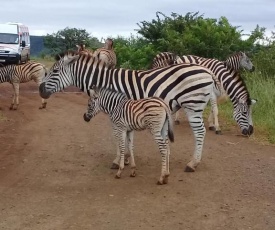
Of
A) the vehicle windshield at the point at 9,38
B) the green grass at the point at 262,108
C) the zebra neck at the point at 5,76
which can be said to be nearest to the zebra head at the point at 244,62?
the green grass at the point at 262,108

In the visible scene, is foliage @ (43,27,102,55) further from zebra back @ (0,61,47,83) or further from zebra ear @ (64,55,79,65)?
zebra ear @ (64,55,79,65)

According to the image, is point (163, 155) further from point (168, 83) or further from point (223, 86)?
point (223, 86)

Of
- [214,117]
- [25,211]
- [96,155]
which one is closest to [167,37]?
[214,117]

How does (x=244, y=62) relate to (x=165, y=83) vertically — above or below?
above

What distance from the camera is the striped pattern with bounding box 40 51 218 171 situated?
32.5 feet

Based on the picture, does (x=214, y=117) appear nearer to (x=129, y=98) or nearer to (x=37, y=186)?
(x=129, y=98)

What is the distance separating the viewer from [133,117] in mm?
9109

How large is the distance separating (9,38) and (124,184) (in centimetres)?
2545

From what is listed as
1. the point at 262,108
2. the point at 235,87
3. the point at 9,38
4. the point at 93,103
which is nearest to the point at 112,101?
the point at 93,103

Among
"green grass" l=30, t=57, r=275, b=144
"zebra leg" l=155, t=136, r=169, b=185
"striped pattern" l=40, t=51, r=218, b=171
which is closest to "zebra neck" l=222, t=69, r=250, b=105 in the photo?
"green grass" l=30, t=57, r=275, b=144

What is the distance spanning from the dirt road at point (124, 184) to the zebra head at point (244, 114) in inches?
10.0

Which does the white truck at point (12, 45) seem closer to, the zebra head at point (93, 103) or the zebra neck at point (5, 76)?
the zebra neck at point (5, 76)

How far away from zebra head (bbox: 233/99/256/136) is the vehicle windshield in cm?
2205

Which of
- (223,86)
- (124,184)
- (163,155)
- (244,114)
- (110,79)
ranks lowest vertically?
(124,184)
